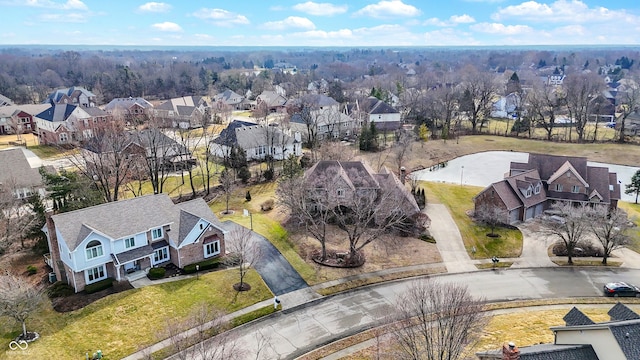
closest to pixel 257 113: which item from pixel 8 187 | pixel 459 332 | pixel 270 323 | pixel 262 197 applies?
pixel 262 197

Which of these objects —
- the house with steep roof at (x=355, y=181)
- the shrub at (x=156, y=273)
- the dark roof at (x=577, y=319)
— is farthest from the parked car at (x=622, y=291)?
the shrub at (x=156, y=273)

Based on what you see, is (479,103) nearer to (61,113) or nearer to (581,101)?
(581,101)

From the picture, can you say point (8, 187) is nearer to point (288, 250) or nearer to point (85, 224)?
point (85, 224)

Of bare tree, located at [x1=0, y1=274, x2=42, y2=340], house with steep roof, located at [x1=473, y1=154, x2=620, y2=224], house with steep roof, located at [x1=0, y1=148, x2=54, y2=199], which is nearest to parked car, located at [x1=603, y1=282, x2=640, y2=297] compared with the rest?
house with steep roof, located at [x1=473, y1=154, x2=620, y2=224]

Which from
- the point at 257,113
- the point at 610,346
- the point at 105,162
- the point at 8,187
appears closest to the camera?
the point at 610,346

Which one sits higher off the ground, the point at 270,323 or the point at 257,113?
the point at 257,113

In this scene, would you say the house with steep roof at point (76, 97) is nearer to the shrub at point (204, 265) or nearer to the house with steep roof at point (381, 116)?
the house with steep roof at point (381, 116)
